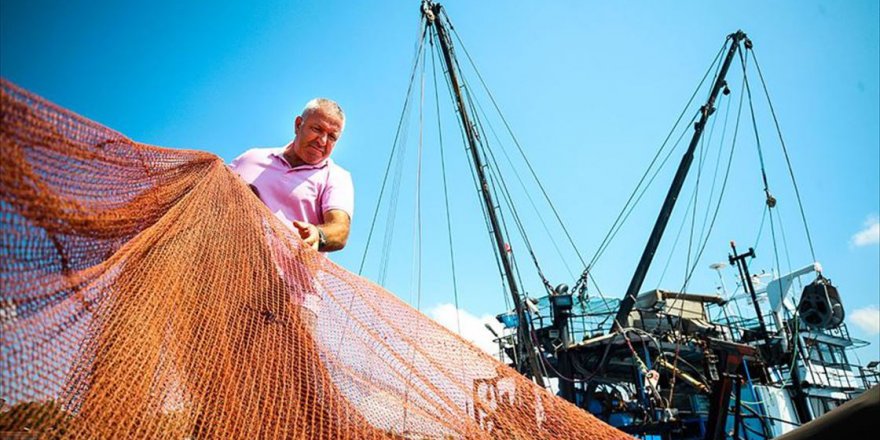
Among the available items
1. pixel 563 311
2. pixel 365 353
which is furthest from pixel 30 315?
pixel 563 311

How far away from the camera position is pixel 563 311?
1291 centimetres

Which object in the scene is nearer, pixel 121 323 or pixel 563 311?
pixel 121 323

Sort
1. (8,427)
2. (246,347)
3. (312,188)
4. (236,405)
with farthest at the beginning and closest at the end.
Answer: (312,188) < (246,347) < (236,405) < (8,427)

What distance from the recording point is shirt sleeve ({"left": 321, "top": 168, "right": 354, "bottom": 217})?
244 cm

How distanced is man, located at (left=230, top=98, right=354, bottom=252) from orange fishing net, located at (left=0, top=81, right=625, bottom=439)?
325 mm

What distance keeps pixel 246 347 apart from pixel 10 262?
0.68 metres

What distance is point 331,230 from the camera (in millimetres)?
2309

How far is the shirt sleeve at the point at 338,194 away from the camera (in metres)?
2.44

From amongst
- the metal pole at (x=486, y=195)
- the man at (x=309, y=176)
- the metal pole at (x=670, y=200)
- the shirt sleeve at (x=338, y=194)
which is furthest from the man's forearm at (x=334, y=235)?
the metal pole at (x=670, y=200)

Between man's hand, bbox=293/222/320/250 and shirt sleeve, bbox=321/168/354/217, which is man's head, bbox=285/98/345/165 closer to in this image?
shirt sleeve, bbox=321/168/354/217

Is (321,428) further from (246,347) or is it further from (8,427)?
(8,427)

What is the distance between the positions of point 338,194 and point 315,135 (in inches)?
13.6

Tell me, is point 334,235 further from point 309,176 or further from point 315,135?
point 315,135

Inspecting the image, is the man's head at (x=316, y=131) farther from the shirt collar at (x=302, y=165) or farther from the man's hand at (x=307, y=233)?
the man's hand at (x=307, y=233)
